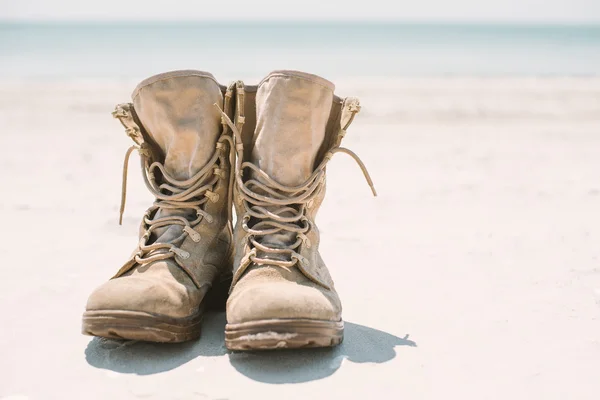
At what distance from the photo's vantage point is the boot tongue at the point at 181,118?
1.52m

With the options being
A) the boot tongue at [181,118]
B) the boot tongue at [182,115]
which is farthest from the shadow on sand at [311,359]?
the boot tongue at [182,115]

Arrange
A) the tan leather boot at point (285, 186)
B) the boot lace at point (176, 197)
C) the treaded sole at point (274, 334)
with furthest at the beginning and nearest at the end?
the boot lace at point (176, 197) → the tan leather boot at point (285, 186) → the treaded sole at point (274, 334)

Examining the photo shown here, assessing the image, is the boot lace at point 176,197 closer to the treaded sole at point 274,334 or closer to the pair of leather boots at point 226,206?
the pair of leather boots at point 226,206

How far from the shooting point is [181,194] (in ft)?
5.03

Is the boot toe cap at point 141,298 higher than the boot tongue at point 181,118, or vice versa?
the boot tongue at point 181,118

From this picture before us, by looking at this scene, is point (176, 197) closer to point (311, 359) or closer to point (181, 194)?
point (181, 194)

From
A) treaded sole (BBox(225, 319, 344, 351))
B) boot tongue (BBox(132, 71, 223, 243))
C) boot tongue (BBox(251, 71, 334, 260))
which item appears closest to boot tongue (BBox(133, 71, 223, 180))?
boot tongue (BBox(132, 71, 223, 243))

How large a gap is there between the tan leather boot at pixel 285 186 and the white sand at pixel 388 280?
0.46 ft

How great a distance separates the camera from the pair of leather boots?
132cm

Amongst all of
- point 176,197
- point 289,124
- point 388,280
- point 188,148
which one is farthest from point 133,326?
point 388,280

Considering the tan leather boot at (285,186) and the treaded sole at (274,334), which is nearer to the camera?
the treaded sole at (274,334)

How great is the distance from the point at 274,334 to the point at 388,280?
0.72 m

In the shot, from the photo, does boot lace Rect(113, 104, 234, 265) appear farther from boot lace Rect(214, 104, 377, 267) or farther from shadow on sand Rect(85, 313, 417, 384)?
shadow on sand Rect(85, 313, 417, 384)

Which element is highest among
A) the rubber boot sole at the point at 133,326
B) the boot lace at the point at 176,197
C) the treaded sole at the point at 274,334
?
the boot lace at the point at 176,197
